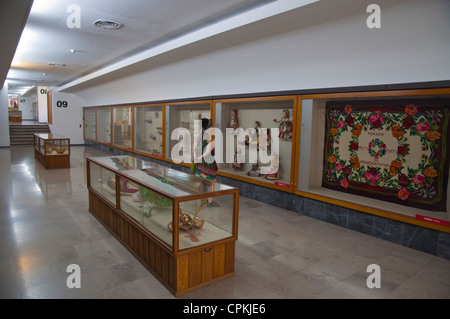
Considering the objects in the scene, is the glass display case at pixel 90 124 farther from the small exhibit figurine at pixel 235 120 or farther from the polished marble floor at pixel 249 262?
the polished marble floor at pixel 249 262

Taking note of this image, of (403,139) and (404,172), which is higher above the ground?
(403,139)

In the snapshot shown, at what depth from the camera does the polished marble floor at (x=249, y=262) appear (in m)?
2.99

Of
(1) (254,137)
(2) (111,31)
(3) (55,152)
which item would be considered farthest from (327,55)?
(3) (55,152)

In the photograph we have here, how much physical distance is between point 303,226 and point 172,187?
259cm

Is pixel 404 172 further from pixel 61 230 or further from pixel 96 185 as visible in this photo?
pixel 61 230

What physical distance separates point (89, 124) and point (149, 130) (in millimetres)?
7487

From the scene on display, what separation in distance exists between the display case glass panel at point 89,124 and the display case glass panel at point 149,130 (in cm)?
575

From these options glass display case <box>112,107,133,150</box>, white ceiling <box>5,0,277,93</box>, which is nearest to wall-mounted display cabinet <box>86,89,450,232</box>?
white ceiling <box>5,0,277,93</box>

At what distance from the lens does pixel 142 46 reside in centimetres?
735

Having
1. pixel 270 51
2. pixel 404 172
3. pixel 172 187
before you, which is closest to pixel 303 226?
pixel 404 172

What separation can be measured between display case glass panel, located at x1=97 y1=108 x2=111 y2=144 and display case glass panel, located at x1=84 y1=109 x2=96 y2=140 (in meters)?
0.97
